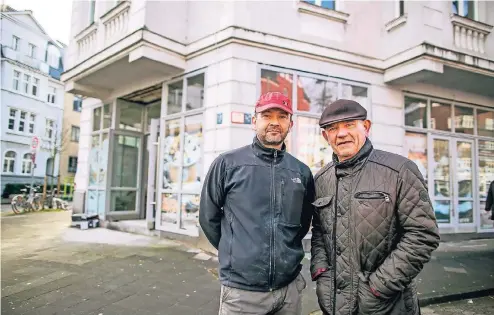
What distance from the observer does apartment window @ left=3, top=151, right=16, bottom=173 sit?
63.2ft

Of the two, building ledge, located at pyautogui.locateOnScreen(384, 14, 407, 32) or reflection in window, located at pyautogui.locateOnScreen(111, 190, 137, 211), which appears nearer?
building ledge, located at pyautogui.locateOnScreen(384, 14, 407, 32)

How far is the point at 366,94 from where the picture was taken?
24.6 ft

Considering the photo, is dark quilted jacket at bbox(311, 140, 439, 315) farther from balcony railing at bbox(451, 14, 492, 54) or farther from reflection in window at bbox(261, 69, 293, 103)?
balcony railing at bbox(451, 14, 492, 54)

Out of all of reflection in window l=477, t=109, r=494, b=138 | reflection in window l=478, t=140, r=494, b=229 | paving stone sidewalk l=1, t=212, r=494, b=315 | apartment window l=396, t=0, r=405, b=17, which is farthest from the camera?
reflection in window l=477, t=109, r=494, b=138

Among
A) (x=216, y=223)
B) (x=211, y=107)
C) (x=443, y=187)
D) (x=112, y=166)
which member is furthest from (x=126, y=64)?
(x=443, y=187)

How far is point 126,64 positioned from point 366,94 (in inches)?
225

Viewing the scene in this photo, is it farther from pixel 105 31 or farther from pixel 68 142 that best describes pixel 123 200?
pixel 68 142

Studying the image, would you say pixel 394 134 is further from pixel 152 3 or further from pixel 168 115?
pixel 152 3

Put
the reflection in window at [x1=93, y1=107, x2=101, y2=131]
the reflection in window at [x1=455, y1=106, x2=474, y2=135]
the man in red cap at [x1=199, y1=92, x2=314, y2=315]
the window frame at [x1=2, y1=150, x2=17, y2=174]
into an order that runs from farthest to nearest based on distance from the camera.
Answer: the window frame at [x1=2, y1=150, x2=17, y2=174]
the reflection in window at [x1=93, y1=107, x2=101, y2=131]
the reflection in window at [x1=455, y1=106, x2=474, y2=135]
the man in red cap at [x1=199, y1=92, x2=314, y2=315]

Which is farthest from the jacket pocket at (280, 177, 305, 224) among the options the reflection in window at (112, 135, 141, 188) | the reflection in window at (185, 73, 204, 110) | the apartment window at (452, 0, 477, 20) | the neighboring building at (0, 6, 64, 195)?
the reflection in window at (112, 135, 141, 188)

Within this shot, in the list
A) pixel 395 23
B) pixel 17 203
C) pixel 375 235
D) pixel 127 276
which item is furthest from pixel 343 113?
pixel 17 203

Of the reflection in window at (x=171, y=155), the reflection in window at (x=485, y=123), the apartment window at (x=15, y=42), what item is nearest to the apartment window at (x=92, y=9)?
the apartment window at (x=15, y=42)

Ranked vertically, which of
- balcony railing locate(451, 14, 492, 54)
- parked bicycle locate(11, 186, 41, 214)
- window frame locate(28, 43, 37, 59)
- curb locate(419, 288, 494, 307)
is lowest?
curb locate(419, 288, 494, 307)

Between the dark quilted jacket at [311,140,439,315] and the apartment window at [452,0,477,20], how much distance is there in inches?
321
